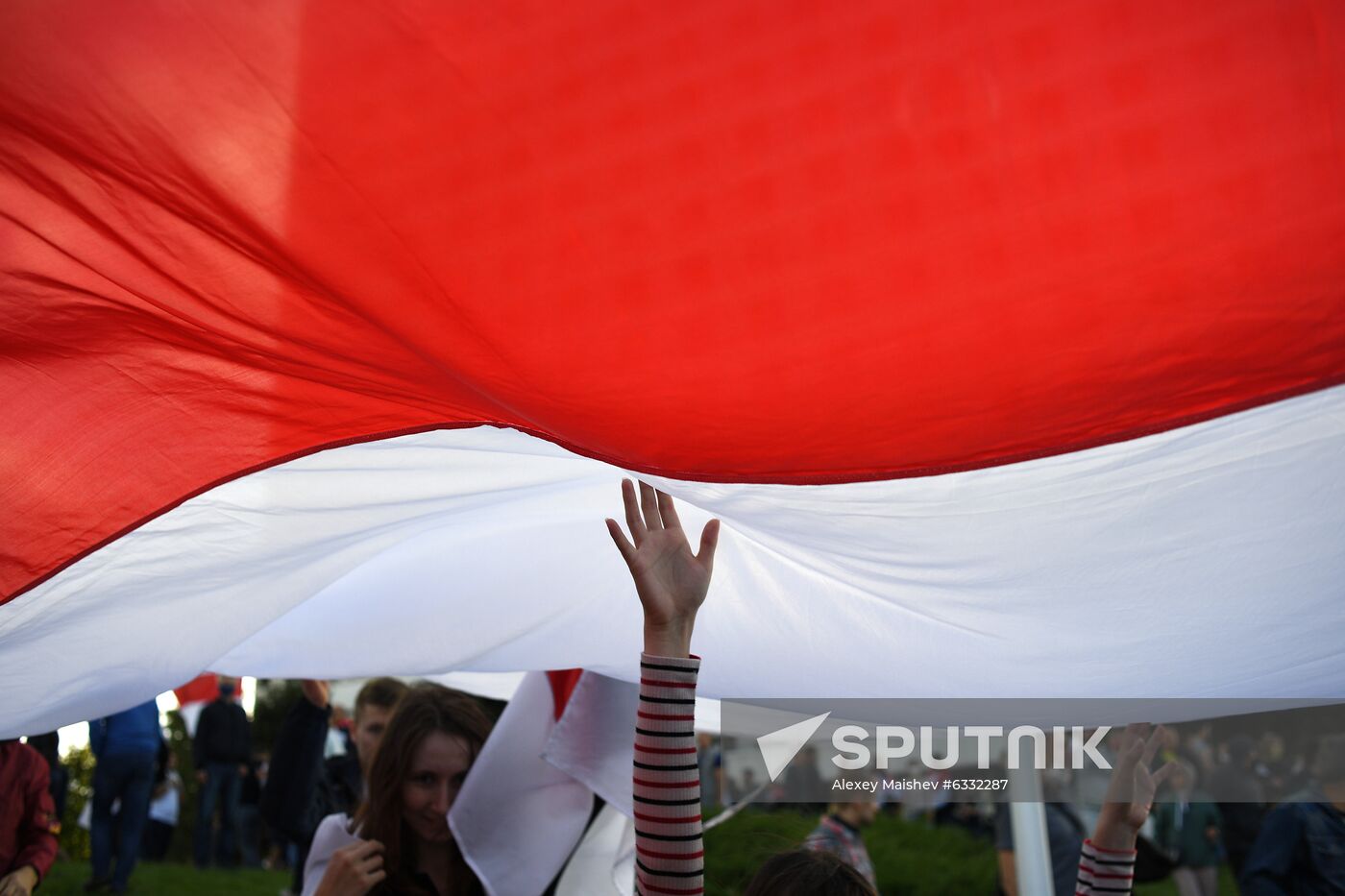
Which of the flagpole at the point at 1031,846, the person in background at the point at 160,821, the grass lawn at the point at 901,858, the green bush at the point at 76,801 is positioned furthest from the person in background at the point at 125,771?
the flagpole at the point at 1031,846

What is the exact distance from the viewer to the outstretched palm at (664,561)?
5.52 feet

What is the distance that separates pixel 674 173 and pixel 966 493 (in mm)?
704

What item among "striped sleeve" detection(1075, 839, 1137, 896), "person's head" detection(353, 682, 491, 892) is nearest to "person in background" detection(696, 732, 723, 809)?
"person's head" detection(353, 682, 491, 892)

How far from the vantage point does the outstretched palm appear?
168cm

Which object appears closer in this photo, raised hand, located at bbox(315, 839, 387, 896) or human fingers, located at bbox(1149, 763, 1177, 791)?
human fingers, located at bbox(1149, 763, 1177, 791)

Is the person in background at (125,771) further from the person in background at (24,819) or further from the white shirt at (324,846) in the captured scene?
the white shirt at (324,846)

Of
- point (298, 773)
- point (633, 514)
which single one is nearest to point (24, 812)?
point (298, 773)

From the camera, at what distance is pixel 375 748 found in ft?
8.64

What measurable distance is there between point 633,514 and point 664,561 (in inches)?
3.9

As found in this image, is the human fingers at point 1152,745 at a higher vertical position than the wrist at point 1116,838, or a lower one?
higher

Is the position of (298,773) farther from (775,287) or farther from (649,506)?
(775,287)

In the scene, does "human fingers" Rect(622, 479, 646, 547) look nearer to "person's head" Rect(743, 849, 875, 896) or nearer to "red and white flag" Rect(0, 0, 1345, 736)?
"red and white flag" Rect(0, 0, 1345, 736)

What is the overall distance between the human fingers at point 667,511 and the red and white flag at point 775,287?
7 centimetres

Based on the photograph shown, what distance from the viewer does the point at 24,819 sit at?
381cm
